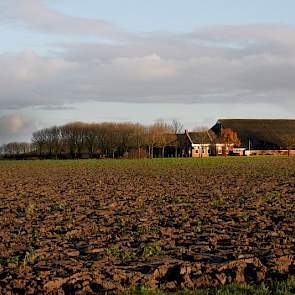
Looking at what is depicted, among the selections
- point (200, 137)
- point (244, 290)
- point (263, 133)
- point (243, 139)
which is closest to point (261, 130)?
point (263, 133)

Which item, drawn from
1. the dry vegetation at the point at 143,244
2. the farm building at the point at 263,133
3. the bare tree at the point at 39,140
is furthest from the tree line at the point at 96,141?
the dry vegetation at the point at 143,244

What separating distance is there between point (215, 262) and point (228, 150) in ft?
354

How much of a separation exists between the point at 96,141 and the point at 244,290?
103762mm

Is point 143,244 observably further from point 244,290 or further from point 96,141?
point 96,141

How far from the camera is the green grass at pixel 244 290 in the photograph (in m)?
7.34

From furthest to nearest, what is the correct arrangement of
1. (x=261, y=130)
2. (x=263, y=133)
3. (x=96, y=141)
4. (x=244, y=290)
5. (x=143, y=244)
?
(x=261, y=130) → (x=263, y=133) → (x=96, y=141) → (x=143, y=244) → (x=244, y=290)

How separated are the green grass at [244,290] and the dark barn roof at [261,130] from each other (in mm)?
117172

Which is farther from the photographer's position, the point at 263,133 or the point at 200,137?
the point at 263,133

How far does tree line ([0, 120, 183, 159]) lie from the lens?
108125mm

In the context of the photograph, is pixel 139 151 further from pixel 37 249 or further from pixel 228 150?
pixel 37 249

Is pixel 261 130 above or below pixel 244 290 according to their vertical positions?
above

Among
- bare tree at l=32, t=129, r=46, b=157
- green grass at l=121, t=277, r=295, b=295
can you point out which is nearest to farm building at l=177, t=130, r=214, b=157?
bare tree at l=32, t=129, r=46, b=157

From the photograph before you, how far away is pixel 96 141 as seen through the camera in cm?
11050

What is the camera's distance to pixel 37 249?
10828mm
